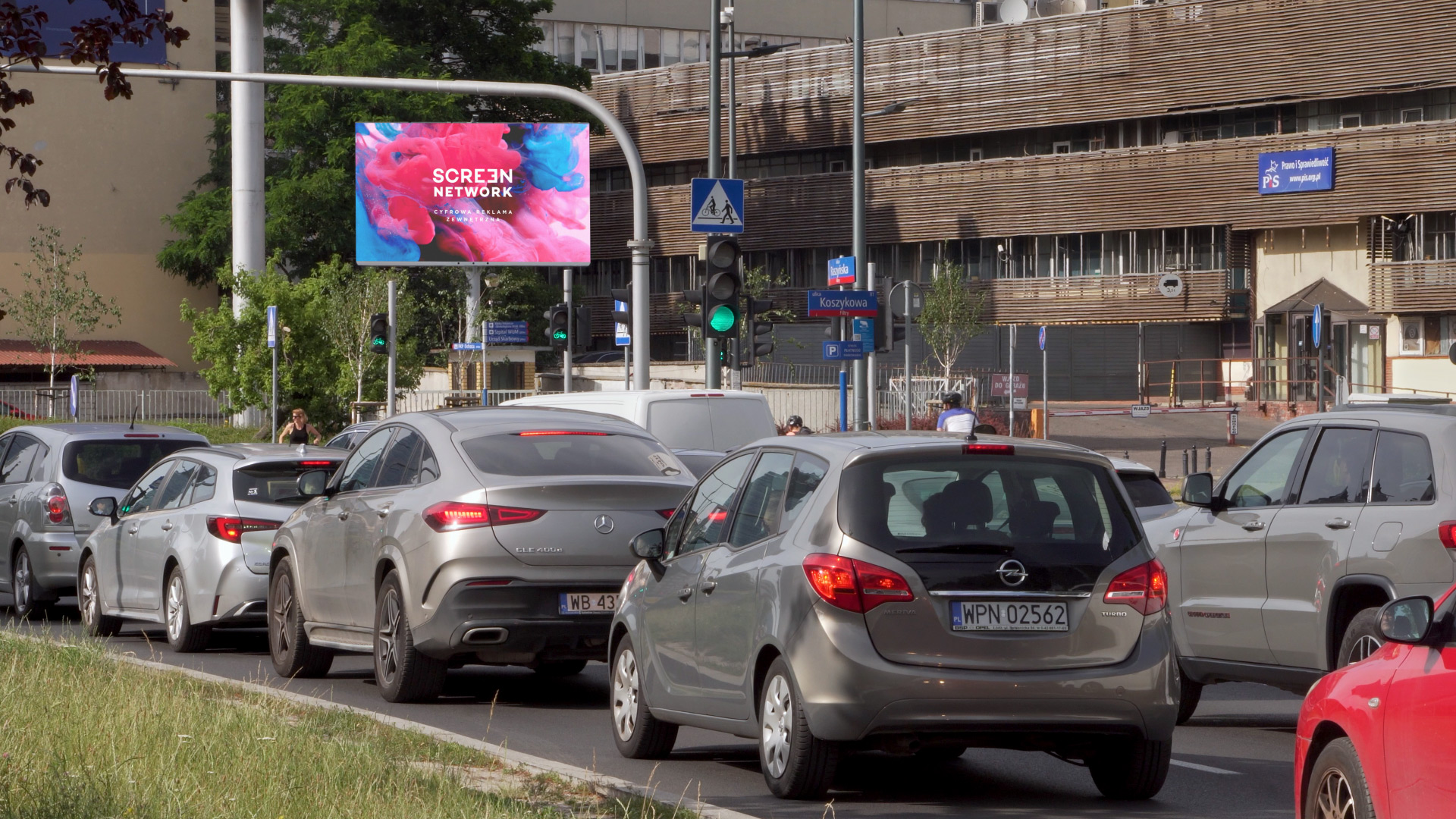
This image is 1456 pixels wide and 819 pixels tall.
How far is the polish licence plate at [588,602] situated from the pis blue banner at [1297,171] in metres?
49.6

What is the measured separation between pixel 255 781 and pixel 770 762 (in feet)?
7.07

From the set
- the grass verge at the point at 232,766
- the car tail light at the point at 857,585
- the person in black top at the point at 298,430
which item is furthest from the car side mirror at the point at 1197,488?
the person in black top at the point at 298,430

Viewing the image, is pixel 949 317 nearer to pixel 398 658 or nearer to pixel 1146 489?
pixel 1146 489

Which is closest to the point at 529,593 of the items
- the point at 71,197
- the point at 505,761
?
the point at 505,761

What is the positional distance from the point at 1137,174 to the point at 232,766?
57.3 meters

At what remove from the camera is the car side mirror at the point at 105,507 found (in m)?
16.1

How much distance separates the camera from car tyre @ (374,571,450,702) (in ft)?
37.1

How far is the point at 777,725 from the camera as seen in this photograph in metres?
8.16

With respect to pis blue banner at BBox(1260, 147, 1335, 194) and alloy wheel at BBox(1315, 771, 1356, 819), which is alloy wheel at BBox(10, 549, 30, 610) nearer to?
alloy wheel at BBox(1315, 771, 1356, 819)

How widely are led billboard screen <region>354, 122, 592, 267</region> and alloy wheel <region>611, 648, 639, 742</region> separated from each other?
43925mm

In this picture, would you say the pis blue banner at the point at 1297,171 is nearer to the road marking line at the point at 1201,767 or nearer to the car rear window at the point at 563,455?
the car rear window at the point at 563,455

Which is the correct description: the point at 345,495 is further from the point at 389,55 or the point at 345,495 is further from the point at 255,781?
the point at 389,55

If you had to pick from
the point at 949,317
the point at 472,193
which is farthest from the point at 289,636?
the point at 949,317

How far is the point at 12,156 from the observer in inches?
295
